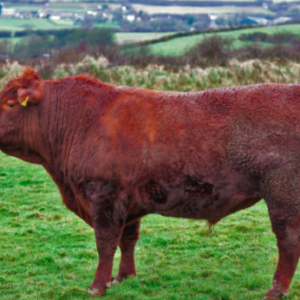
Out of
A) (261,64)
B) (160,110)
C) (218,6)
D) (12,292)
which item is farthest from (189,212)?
(218,6)

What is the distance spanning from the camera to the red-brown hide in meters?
6.09

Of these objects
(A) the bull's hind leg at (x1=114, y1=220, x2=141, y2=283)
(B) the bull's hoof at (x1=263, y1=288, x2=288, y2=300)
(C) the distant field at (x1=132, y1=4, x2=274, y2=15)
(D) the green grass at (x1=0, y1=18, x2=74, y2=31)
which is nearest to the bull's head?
(A) the bull's hind leg at (x1=114, y1=220, x2=141, y2=283)

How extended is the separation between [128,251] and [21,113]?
75.9 inches

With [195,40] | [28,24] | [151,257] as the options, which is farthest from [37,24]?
[151,257]

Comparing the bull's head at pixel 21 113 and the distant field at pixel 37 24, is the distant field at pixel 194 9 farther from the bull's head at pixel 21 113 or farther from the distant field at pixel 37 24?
the bull's head at pixel 21 113

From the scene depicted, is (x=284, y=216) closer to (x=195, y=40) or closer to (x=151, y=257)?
(x=151, y=257)

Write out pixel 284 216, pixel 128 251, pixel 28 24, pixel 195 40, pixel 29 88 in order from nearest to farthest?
1. pixel 284 216
2. pixel 29 88
3. pixel 128 251
4. pixel 195 40
5. pixel 28 24

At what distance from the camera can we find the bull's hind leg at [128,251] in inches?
282

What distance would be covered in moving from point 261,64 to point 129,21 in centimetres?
4319

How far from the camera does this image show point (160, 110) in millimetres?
6555

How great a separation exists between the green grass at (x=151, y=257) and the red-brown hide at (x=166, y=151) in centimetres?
50

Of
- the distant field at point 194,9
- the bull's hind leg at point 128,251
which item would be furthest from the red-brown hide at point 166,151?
the distant field at point 194,9

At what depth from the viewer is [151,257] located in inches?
309

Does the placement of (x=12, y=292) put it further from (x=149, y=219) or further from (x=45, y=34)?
(x=45, y=34)
